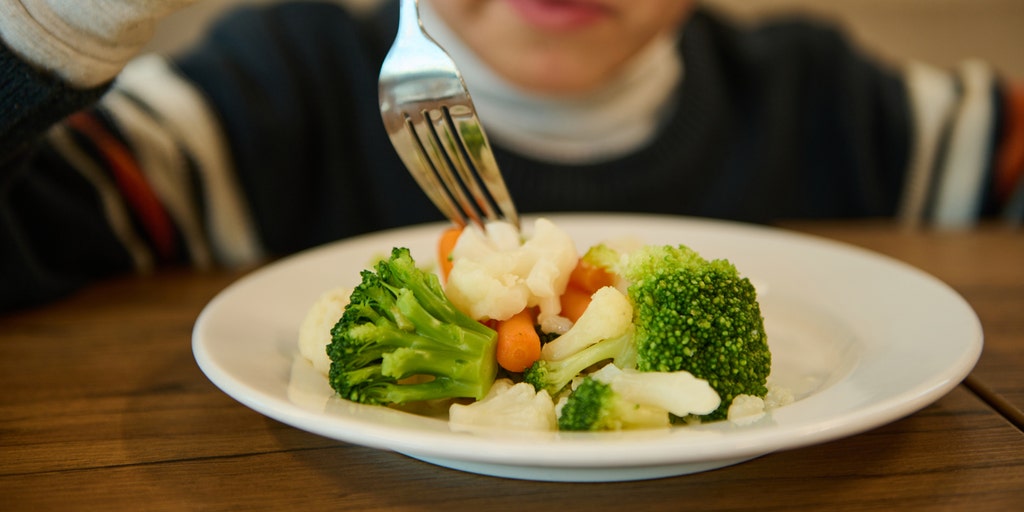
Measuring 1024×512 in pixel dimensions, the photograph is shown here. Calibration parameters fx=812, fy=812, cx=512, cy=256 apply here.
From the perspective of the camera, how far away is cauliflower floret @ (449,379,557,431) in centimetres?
54

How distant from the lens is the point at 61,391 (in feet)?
2.36

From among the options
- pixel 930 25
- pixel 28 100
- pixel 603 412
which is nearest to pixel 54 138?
pixel 28 100

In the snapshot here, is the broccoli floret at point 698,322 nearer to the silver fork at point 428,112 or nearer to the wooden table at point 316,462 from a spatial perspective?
the wooden table at point 316,462

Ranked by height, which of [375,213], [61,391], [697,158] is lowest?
[375,213]

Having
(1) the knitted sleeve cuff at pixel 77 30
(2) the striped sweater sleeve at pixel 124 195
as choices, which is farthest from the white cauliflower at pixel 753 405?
(2) the striped sweater sleeve at pixel 124 195

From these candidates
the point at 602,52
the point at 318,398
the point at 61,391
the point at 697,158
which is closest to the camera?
the point at 318,398

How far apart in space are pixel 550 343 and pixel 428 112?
0.25 m

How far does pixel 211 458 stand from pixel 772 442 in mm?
379

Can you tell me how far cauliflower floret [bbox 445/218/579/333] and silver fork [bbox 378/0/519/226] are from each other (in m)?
0.07

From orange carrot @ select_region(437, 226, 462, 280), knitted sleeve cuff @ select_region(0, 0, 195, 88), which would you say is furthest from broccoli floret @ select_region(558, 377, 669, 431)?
knitted sleeve cuff @ select_region(0, 0, 195, 88)

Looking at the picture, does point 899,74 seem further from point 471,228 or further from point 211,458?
point 211,458

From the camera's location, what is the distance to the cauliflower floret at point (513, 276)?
2.01 feet

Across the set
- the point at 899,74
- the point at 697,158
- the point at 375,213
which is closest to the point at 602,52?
the point at 697,158

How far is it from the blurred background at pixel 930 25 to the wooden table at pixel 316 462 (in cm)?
227
